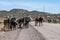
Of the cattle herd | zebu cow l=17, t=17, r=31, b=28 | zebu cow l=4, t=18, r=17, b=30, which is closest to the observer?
zebu cow l=4, t=18, r=17, b=30

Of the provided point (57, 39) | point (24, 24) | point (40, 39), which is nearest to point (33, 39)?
point (40, 39)

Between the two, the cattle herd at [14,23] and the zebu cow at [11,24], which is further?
the cattle herd at [14,23]

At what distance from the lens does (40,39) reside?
1927 centimetres

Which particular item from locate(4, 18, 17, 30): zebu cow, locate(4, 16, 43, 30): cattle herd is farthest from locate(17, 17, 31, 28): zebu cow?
locate(4, 18, 17, 30): zebu cow

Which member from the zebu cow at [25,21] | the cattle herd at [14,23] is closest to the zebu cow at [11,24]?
the cattle herd at [14,23]

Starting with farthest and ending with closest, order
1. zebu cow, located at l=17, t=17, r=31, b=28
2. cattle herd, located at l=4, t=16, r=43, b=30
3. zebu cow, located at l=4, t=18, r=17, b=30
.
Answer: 1. zebu cow, located at l=17, t=17, r=31, b=28
2. cattle herd, located at l=4, t=16, r=43, b=30
3. zebu cow, located at l=4, t=18, r=17, b=30

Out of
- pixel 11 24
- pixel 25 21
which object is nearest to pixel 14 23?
pixel 11 24

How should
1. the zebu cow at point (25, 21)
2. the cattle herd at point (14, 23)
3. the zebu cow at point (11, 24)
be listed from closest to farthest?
the zebu cow at point (11, 24)
the cattle herd at point (14, 23)
the zebu cow at point (25, 21)

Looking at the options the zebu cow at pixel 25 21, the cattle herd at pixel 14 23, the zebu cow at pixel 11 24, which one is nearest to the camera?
the zebu cow at pixel 11 24

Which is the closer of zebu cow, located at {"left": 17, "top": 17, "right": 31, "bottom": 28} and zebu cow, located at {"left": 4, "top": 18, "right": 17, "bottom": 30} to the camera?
zebu cow, located at {"left": 4, "top": 18, "right": 17, "bottom": 30}

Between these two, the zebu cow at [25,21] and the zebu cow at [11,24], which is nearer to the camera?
the zebu cow at [11,24]

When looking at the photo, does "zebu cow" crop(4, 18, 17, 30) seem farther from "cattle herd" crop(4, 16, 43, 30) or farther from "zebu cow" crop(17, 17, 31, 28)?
"zebu cow" crop(17, 17, 31, 28)

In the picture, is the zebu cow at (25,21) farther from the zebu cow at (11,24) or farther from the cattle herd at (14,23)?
the zebu cow at (11,24)

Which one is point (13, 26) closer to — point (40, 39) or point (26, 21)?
point (26, 21)
